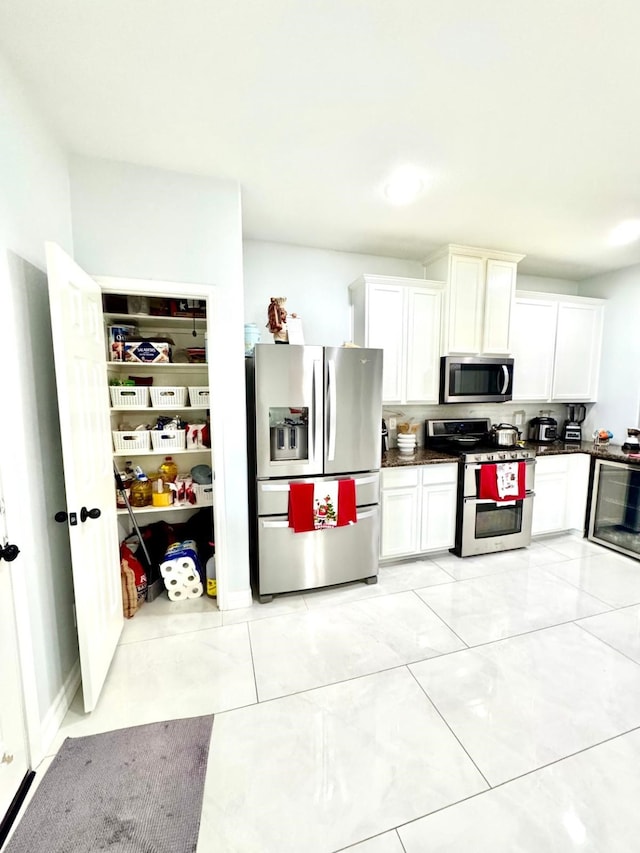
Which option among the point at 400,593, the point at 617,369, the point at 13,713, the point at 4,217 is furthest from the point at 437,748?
the point at 617,369

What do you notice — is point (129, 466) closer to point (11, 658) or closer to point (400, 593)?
point (11, 658)

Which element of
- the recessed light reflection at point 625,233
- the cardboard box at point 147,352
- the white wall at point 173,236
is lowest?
the cardboard box at point 147,352

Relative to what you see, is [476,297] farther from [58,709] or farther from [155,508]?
[58,709]

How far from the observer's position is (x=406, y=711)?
66.9 inches

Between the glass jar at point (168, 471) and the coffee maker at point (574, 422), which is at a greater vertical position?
the coffee maker at point (574, 422)

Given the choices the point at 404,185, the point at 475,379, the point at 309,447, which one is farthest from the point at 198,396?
the point at 475,379

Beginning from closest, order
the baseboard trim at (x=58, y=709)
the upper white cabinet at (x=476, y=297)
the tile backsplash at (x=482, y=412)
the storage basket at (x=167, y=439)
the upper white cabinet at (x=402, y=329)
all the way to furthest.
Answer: the baseboard trim at (x=58, y=709)
the storage basket at (x=167, y=439)
the upper white cabinet at (x=402, y=329)
the upper white cabinet at (x=476, y=297)
the tile backsplash at (x=482, y=412)

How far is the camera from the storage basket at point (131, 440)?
2480 millimetres

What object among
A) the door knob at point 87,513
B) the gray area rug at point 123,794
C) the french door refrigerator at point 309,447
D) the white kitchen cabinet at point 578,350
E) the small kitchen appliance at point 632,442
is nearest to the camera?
the gray area rug at point 123,794

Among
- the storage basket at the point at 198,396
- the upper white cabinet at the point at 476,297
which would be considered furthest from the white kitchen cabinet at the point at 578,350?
the storage basket at the point at 198,396

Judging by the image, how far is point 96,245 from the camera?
2.05 m

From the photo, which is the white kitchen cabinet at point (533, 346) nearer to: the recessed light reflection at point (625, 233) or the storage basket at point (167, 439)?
the recessed light reflection at point (625, 233)

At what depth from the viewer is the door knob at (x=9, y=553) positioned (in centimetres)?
129

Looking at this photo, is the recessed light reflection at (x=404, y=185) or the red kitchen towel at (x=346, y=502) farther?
the red kitchen towel at (x=346, y=502)
